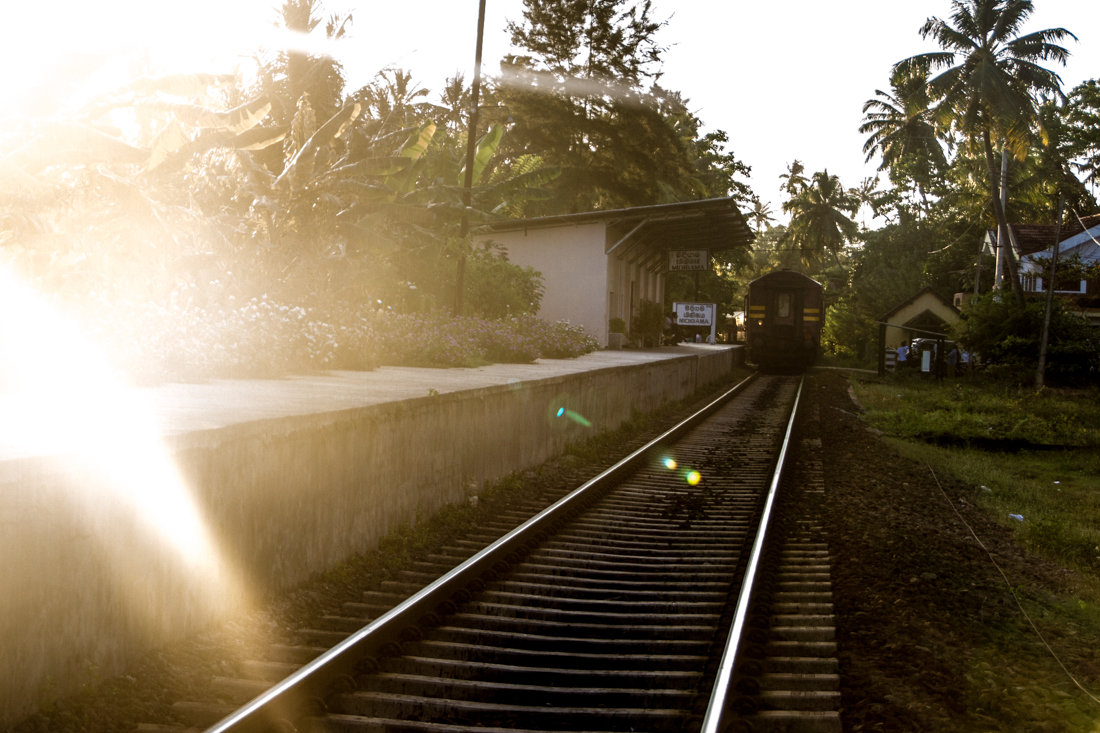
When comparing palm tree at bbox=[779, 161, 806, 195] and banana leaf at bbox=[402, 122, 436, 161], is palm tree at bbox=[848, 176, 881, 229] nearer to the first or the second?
palm tree at bbox=[779, 161, 806, 195]

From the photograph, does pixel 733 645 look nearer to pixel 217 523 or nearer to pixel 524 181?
pixel 217 523

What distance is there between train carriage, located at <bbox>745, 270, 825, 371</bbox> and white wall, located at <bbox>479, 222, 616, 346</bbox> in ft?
29.4

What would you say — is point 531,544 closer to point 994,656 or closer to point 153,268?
point 994,656

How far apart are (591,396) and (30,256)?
705 cm

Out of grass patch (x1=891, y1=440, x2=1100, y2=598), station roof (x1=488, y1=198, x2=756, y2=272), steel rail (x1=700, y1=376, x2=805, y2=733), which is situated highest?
station roof (x1=488, y1=198, x2=756, y2=272)

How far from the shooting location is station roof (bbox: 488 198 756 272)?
89.4ft

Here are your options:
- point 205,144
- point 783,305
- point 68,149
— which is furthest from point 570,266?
point 68,149

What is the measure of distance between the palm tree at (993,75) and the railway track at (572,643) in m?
33.6

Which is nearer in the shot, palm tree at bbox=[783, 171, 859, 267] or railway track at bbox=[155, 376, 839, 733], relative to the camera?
railway track at bbox=[155, 376, 839, 733]

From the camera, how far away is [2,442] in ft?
14.7

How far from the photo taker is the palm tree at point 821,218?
79.6 meters

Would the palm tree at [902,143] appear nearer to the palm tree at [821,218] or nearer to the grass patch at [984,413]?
the palm tree at [821,218]

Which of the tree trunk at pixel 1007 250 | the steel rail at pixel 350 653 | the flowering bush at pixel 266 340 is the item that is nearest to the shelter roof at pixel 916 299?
the tree trunk at pixel 1007 250

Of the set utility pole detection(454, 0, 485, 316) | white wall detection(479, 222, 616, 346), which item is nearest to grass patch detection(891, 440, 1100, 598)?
utility pole detection(454, 0, 485, 316)
